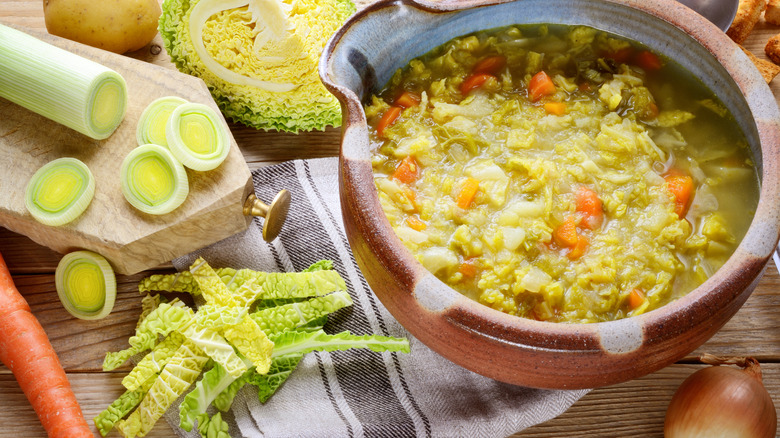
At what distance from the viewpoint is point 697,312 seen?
5.55ft

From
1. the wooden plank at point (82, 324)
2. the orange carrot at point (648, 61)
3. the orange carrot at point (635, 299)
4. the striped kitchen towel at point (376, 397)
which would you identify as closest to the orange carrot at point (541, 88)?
the orange carrot at point (648, 61)

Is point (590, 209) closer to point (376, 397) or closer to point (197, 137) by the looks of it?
point (376, 397)

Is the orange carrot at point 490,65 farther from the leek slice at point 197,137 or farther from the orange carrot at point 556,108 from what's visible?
the leek slice at point 197,137

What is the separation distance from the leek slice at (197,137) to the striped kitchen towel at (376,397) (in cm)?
36

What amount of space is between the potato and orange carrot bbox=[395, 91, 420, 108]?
4.05ft

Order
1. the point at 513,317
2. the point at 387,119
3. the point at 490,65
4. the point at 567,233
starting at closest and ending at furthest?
the point at 513,317 → the point at 567,233 → the point at 387,119 → the point at 490,65

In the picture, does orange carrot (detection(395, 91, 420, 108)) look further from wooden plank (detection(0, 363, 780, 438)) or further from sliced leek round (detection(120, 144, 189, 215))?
wooden plank (detection(0, 363, 780, 438))

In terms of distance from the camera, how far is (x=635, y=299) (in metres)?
1.91

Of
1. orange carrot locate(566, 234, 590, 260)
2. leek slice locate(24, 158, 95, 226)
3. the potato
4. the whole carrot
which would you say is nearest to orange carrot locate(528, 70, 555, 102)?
orange carrot locate(566, 234, 590, 260)

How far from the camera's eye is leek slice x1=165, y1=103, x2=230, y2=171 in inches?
94.6

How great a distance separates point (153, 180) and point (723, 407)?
Answer: 1905 millimetres

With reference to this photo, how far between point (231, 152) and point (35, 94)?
73 centimetres

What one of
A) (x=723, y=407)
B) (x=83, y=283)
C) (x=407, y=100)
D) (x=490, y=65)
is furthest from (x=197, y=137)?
(x=723, y=407)

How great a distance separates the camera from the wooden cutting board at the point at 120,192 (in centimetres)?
238
